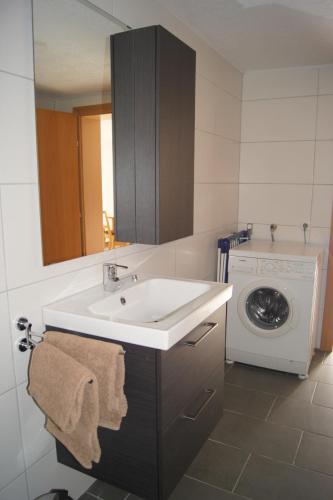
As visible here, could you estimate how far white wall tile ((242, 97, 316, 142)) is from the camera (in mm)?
3135

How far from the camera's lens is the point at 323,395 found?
8.60 ft

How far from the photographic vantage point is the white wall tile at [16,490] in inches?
55.6

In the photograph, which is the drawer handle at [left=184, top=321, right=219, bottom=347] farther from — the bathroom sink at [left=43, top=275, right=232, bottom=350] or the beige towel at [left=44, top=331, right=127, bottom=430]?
the beige towel at [left=44, top=331, right=127, bottom=430]

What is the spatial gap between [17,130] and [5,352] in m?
0.76

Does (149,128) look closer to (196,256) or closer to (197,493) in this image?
(196,256)

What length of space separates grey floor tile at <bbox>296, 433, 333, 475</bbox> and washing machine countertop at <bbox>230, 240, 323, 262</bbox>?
1.10 metres

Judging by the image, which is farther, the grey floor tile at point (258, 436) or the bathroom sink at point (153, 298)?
the grey floor tile at point (258, 436)

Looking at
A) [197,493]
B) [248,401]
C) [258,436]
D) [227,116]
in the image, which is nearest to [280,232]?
[227,116]

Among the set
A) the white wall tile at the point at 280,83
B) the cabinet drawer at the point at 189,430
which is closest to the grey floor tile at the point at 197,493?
the cabinet drawer at the point at 189,430

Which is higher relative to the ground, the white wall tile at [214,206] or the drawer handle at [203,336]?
the white wall tile at [214,206]

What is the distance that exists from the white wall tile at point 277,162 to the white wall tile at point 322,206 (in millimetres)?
118

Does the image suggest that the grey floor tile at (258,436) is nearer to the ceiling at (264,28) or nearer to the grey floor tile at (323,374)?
the grey floor tile at (323,374)

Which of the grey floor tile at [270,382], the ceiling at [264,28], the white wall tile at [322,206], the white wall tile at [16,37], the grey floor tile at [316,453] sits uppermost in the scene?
the ceiling at [264,28]

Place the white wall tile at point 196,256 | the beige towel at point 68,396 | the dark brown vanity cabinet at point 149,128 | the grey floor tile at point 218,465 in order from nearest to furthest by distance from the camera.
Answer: the beige towel at point 68,396
the dark brown vanity cabinet at point 149,128
the grey floor tile at point 218,465
the white wall tile at point 196,256
